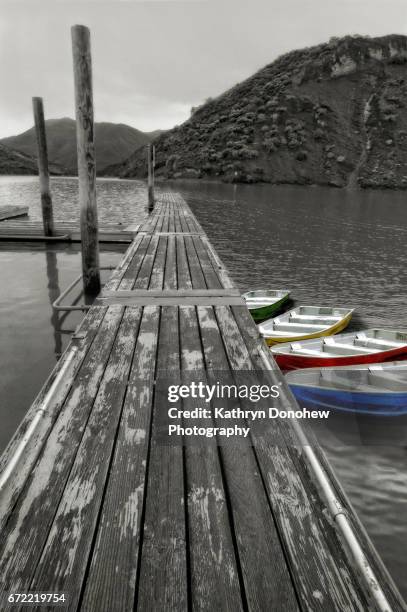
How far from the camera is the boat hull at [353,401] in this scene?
645 cm

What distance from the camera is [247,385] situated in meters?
4.05

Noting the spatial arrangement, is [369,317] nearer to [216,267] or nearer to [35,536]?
[216,267]

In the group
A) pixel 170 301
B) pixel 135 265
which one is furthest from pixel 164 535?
pixel 135 265

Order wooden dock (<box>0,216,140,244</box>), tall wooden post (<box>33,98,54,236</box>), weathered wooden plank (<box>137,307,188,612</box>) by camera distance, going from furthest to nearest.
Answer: wooden dock (<box>0,216,140,244</box>) → tall wooden post (<box>33,98,54,236</box>) → weathered wooden plank (<box>137,307,188,612</box>)

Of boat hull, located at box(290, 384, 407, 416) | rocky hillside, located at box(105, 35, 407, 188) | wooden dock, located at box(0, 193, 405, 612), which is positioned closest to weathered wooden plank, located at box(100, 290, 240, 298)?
boat hull, located at box(290, 384, 407, 416)

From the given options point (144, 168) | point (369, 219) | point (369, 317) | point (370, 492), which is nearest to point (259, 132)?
point (144, 168)

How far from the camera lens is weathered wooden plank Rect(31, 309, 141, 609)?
209 centimetres

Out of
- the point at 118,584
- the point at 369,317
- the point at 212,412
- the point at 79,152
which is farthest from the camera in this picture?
the point at 369,317

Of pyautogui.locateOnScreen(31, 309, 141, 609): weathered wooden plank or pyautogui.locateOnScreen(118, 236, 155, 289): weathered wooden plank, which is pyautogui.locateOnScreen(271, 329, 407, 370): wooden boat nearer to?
pyautogui.locateOnScreen(118, 236, 155, 289): weathered wooden plank

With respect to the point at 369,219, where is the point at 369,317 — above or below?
below

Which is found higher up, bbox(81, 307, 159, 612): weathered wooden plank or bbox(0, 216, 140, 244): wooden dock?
bbox(0, 216, 140, 244): wooden dock

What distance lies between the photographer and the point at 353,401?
6.55 meters

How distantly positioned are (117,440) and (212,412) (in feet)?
3.12

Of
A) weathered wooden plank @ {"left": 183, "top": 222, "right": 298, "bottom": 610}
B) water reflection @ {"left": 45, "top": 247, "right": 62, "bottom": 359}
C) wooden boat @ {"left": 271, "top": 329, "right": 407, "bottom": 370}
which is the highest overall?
weathered wooden plank @ {"left": 183, "top": 222, "right": 298, "bottom": 610}
